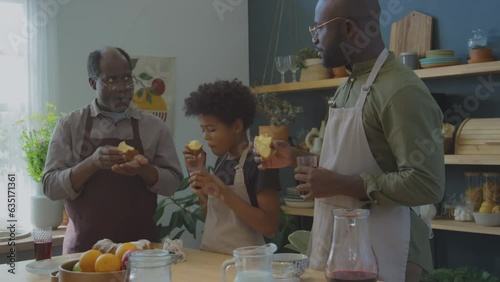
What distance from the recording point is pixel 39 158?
3.84 m

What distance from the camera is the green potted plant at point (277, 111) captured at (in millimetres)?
4555

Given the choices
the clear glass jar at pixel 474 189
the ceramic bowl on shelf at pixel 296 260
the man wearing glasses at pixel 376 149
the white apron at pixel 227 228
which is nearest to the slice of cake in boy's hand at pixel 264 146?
the man wearing glasses at pixel 376 149

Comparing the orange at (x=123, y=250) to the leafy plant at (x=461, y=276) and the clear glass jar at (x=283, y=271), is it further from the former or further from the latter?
the leafy plant at (x=461, y=276)

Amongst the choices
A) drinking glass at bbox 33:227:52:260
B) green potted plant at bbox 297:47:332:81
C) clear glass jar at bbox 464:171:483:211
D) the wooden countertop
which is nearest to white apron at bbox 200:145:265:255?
the wooden countertop

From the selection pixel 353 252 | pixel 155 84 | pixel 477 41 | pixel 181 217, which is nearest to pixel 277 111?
pixel 155 84

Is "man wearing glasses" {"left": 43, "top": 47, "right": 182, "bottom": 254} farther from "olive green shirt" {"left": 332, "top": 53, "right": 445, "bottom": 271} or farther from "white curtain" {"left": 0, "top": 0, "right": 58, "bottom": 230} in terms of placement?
"white curtain" {"left": 0, "top": 0, "right": 58, "bottom": 230}

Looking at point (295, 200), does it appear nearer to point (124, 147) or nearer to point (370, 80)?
point (124, 147)

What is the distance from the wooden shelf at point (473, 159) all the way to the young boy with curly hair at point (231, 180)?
4.84 ft

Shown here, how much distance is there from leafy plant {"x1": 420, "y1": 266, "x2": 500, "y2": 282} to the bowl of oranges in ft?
7.65

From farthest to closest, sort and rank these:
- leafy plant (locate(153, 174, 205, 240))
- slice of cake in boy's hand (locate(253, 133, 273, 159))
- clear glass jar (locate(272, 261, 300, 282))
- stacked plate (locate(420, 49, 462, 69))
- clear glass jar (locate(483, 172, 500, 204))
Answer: leafy plant (locate(153, 174, 205, 240))
stacked plate (locate(420, 49, 462, 69))
clear glass jar (locate(483, 172, 500, 204))
slice of cake in boy's hand (locate(253, 133, 273, 159))
clear glass jar (locate(272, 261, 300, 282))

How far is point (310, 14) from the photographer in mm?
4820

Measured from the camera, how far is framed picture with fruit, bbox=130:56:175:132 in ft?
15.1

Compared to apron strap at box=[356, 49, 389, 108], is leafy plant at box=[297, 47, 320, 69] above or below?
above

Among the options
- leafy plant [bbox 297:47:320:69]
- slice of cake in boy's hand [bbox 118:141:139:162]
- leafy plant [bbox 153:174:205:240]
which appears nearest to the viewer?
slice of cake in boy's hand [bbox 118:141:139:162]
